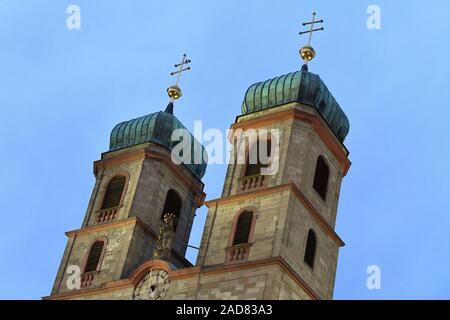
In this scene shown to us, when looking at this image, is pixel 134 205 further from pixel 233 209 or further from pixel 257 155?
pixel 257 155

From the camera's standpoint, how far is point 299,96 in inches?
1592

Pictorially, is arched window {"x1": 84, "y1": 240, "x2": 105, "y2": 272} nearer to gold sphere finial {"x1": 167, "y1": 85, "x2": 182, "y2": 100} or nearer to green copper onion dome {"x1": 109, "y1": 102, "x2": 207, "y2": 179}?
green copper onion dome {"x1": 109, "y1": 102, "x2": 207, "y2": 179}

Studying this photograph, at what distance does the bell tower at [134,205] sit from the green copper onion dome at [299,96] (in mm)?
4379

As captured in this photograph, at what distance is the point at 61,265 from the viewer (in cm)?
4159

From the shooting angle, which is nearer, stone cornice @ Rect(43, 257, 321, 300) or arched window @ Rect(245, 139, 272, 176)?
stone cornice @ Rect(43, 257, 321, 300)

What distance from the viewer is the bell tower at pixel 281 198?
117 feet

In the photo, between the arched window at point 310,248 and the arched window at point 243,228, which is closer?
the arched window at point 243,228

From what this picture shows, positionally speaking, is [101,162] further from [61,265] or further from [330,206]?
[330,206]

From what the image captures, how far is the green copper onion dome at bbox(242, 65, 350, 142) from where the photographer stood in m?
40.6

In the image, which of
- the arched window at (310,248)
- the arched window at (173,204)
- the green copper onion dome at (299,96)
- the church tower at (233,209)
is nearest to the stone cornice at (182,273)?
the church tower at (233,209)

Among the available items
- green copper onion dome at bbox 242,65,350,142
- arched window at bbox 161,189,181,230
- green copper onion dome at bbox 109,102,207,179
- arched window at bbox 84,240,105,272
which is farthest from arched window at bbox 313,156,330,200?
arched window at bbox 84,240,105,272

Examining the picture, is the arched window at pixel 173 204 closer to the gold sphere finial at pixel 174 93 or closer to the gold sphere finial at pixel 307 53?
the gold sphere finial at pixel 174 93

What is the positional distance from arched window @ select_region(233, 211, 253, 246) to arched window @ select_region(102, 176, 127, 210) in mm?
6720

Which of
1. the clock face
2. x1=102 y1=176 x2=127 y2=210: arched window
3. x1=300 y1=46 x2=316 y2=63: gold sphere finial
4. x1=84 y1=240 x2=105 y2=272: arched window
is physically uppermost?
x1=300 y1=46 x2=316 y2=63: gold sphere finial
